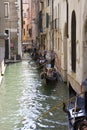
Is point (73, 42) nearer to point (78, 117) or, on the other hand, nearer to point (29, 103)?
point (29, 103)

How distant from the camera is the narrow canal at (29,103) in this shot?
11320 mm

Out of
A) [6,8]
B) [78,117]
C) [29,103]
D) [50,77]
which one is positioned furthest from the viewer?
→ [6,8]

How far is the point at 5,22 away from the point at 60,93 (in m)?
15.8

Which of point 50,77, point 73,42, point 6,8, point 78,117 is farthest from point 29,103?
point 6,8

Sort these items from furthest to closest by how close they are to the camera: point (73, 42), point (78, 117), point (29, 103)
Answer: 1. point (73, 42)
2. point (29, 103)
3. point (78, 117)

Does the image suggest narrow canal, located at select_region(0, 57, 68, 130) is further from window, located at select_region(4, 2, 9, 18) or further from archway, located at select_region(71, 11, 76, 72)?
window, located at select_region(4, 2, 9, 18)

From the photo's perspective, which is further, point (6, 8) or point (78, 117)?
point (6, 8)

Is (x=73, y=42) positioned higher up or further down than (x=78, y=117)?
higher up

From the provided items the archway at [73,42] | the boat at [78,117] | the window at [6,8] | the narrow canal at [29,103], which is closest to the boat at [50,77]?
the narrow canal at [29,103]

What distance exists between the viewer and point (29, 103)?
14.4m

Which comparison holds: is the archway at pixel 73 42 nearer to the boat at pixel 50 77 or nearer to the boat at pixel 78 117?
the boat at pixel 50 77

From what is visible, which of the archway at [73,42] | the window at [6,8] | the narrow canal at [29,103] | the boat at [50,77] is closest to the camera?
the narrow canal at [29,103]

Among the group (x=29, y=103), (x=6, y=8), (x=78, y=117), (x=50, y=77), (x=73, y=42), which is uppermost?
(x=6, y=8)

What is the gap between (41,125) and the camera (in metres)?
11.2
